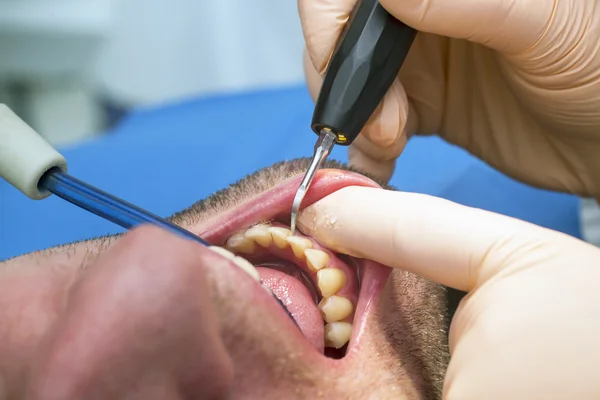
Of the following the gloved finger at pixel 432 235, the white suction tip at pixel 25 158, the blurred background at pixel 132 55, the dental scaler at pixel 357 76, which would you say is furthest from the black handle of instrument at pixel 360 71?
the blurred background at pixel 132 55

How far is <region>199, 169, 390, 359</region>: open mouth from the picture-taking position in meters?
0.73

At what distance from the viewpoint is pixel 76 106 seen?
2.54 metres

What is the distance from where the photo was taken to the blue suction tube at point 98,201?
2.30 ft

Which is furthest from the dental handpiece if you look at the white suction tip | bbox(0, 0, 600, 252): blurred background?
bbox(0, 0, 600, 252): blurred background

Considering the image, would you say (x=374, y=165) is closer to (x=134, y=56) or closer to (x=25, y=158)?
(x=25, y=158)

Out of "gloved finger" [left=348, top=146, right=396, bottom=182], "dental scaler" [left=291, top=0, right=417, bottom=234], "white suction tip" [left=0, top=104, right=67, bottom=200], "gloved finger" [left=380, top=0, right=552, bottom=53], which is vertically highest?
"gloved finger" [left=380, top=0, right=552, bottom=53]

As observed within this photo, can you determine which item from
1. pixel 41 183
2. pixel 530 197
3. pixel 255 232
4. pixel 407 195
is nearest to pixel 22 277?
pixel 41 183

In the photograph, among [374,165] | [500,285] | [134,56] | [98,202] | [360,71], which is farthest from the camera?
[134,56]

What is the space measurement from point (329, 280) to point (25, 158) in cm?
34

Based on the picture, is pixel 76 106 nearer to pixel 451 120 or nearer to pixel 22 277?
pixel 451 120

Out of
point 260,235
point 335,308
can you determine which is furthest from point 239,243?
point 335,308

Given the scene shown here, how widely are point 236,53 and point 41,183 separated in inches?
74.6

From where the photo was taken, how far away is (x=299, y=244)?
742 mm

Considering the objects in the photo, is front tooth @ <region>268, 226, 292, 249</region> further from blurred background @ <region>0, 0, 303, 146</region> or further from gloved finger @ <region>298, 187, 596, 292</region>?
blurred background @ <region>0, 0, 303, 146</region>
